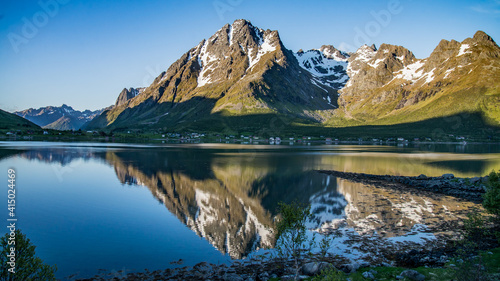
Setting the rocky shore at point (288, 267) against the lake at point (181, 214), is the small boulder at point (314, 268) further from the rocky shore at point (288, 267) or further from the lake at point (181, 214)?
the lake at point (181, 214)

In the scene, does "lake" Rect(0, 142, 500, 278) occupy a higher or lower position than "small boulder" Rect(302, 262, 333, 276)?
lower

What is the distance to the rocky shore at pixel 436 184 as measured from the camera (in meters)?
41.1

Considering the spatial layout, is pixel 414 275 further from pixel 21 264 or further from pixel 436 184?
pixel 436 184

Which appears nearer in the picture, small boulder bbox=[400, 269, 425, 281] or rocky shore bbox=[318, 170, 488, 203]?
small boulder bbox=[400, 269, 425, 281]

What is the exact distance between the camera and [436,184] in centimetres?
4581

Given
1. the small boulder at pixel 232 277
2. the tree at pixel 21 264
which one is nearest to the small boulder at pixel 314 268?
the small boulder at pixel 232 277

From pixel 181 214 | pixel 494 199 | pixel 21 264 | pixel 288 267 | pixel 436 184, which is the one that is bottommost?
pixel 181 214

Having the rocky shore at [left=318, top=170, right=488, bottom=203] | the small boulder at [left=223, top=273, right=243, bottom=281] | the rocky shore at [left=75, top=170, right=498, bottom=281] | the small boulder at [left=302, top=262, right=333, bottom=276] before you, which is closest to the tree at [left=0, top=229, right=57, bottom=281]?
the rocky shore at [left=75, top=170, right=498, bottom=281]

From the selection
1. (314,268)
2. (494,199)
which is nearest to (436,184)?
(494,199)

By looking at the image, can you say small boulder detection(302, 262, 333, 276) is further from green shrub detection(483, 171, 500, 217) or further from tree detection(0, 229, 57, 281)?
green shrub detection(483, 171, 500, 217)

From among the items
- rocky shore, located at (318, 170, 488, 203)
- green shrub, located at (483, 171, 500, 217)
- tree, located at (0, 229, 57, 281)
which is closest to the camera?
tree, located at (0, 229, 57, 281)

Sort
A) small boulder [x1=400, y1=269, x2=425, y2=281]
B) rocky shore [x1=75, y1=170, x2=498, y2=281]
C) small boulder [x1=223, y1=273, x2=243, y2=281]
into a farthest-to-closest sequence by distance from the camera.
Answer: rocky shore [x1=75, y1=170, x2=498, y2=281] < small boulder [x1=223, y1=273, x2=243, y2=281] < small boulder [x1=400, y1=269, x2=425, y2=281]

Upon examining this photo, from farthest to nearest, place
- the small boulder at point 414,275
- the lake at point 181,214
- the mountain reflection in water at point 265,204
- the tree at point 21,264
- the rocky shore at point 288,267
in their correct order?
the mountain reflection in water at point 265,204
the lake at point 181,214
the rocky shore at point 288,267
the small boulder at point 414,275
the tree at point 21,264

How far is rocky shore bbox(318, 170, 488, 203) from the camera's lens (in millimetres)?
41066
